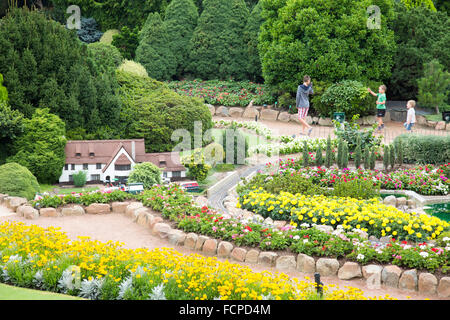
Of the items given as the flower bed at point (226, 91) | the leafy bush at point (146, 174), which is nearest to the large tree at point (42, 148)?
the leafy bush at point (146, 174)

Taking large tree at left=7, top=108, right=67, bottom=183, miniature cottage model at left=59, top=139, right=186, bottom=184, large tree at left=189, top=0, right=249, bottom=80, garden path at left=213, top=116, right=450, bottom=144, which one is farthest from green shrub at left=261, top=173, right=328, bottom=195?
large tree at left=189, top=0, right=249, bottom=80

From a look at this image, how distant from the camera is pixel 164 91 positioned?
20.2m

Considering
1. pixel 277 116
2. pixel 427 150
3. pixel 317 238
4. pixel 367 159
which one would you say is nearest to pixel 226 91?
pixel 277 116

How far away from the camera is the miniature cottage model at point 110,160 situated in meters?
15.6

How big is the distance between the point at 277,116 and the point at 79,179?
1082 cm

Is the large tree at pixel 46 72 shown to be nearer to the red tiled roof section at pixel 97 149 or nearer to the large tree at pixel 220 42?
the red tiled roof section at pixel 97 149

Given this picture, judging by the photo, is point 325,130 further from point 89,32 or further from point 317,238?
point 89,32

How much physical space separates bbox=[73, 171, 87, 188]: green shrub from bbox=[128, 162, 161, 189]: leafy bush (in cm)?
160

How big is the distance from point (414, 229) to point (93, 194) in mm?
6921

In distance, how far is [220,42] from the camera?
2875 cm

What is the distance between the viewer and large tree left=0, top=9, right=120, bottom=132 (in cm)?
1627

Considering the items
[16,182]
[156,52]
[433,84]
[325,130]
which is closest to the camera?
[16,182]
